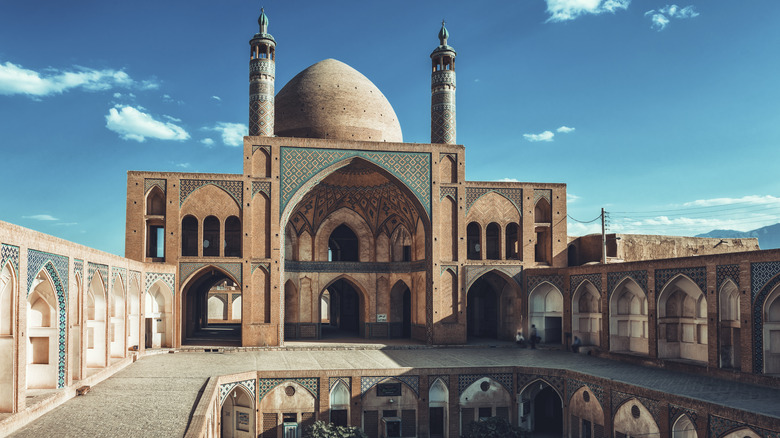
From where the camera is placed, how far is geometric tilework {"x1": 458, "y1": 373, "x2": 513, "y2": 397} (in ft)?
42.0

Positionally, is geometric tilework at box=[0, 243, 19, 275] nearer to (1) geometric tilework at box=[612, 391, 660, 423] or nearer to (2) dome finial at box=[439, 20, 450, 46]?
(1) geometric tilework at box=[612, 391, 660, 423]

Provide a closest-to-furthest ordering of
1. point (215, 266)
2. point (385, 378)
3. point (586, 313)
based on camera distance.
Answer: point (385, 378)
point (586, 313)
point (215, 266)

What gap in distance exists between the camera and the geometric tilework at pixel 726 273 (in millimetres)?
10891

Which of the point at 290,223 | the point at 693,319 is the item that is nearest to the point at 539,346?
the point at 693,319

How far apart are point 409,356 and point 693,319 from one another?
5963 millimetres

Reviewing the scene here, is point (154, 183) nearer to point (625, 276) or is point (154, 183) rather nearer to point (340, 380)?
point (340, 380)

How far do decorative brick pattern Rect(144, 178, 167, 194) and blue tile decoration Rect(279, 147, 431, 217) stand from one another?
2825 millimetres

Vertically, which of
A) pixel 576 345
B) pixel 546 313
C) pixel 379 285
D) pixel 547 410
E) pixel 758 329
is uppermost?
pixel 379 285

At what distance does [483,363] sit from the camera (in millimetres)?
13500

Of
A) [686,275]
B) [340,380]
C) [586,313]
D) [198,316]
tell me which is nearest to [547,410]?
[586,313]

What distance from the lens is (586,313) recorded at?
15930 mm

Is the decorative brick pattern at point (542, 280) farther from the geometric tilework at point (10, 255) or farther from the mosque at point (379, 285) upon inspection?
the geometric tilework at point (10, 255)

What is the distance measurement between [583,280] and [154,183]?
34.8 ft

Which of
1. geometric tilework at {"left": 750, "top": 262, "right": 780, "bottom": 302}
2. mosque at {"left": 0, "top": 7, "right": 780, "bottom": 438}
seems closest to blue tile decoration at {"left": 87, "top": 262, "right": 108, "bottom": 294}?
mosque at {"left": 0, "top": 7, "right": 780, "bottom": 438}
